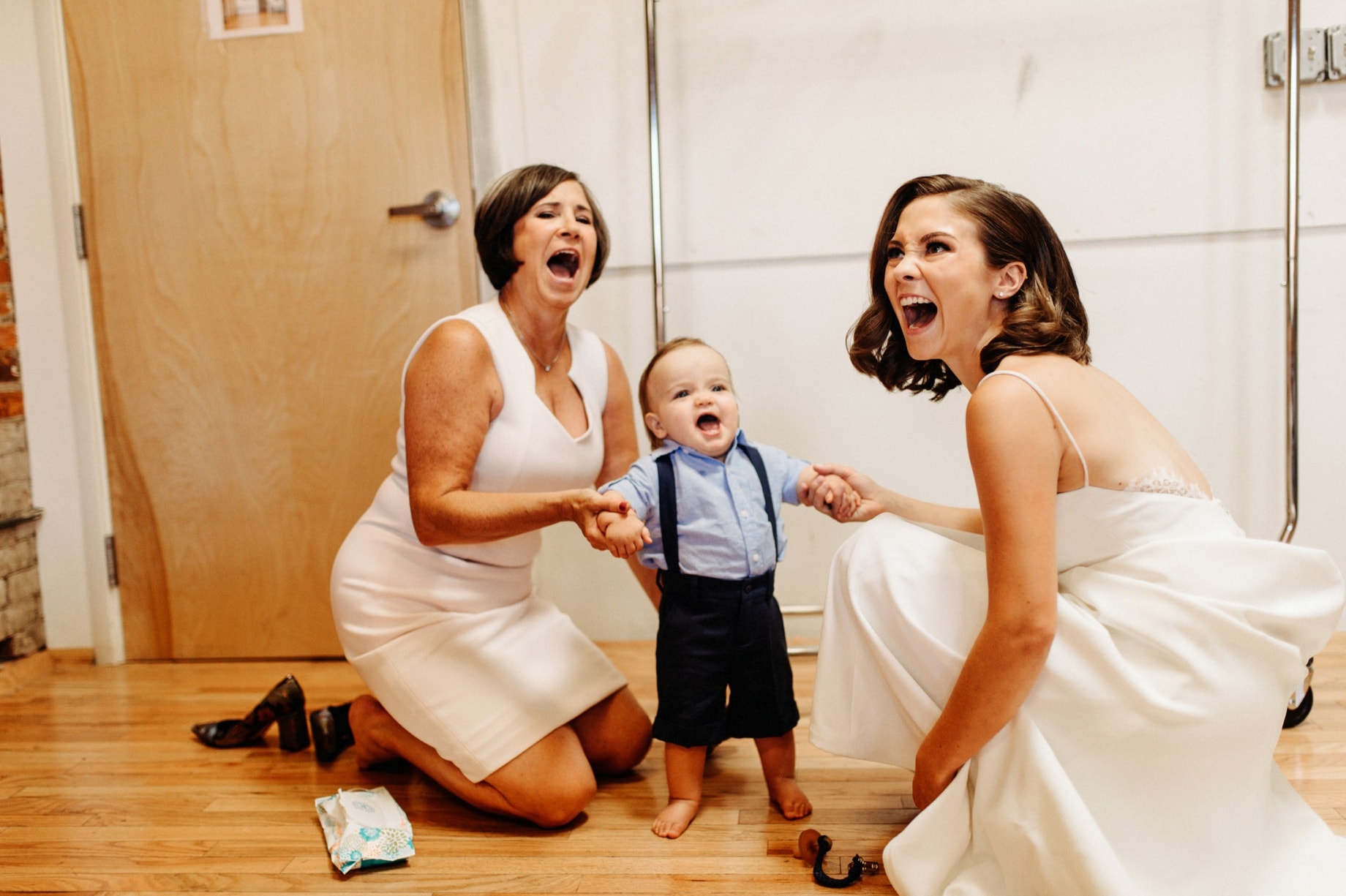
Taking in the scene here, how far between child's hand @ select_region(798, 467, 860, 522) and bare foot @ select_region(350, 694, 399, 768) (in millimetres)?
809

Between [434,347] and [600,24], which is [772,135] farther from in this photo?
[434,347]

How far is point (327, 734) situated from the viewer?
1796 mm

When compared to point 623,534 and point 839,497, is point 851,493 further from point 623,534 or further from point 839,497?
point 623,534

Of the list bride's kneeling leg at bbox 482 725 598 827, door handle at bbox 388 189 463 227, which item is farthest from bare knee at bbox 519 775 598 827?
door handle at bbox 388 189 463 227

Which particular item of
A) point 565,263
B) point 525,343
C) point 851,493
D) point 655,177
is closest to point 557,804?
point 851,493

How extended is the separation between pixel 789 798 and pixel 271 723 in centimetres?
100

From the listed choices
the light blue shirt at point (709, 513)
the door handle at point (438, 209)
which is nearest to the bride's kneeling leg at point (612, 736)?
the light blue shirt at point (709, 513)

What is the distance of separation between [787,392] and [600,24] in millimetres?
947

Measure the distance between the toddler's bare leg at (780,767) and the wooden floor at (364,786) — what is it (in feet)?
0.12

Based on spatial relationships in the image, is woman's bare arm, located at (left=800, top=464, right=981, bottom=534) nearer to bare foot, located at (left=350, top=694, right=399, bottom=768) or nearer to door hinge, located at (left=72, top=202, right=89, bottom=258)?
bare foot, located at (left=350, top=694, right=399, bottom=768)

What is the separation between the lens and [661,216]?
219 cm

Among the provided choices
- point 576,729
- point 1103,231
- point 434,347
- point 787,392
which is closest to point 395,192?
point 434,347

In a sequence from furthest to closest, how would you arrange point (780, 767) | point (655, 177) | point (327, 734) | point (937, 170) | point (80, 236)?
1. point (80, 236)
2. point (937, 170)
3. point (655, 177)
4. point (327, 734)
5. point (780, 767)

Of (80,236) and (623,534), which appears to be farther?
(80,236)
